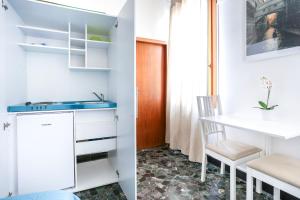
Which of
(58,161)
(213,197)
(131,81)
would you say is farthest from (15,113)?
(213,197)

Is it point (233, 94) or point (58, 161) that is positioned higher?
point (233, 94)

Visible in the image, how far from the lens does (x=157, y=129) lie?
3.20 metres

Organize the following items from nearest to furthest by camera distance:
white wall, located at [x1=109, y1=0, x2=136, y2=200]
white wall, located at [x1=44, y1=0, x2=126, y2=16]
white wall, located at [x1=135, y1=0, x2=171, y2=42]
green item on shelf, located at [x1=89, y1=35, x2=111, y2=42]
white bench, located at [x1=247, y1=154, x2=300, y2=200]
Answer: white bench, located at [x1=247, y1=154, x2=300, y2=200] < white wall, located at [x1=109, y1=0, x2=136, y2=200] < green item on shelf, located at [x1=89, y1=35, x2=111, y2=42] < white wall, located at [x1=44, y1=0, x2=126, y2=16] < white wall, located at [x1=135, y1=0, x2=171, y2=42]

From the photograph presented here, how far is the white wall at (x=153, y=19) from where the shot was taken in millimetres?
2904

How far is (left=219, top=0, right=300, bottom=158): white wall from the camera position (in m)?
1.58

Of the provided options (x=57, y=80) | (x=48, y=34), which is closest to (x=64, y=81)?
(x=57, y=80)

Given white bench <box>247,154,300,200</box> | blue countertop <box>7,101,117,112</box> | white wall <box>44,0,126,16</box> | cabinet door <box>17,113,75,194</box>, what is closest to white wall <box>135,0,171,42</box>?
white wall <box>44,0,126,16</box>

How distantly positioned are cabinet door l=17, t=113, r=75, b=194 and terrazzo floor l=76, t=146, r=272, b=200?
32cm

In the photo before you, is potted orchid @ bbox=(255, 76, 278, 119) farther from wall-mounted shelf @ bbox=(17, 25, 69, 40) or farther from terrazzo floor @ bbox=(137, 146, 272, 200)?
wall-mounted shelf @ bbox=(17, 25, 69, 40)

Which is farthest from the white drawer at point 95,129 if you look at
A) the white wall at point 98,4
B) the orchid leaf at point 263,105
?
the white wall at point 98,4

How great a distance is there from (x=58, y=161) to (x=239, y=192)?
191cm

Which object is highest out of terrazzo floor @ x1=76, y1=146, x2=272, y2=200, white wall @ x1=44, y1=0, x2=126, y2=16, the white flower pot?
white wall @ x1=44, y1=0, x2=126, y2=16

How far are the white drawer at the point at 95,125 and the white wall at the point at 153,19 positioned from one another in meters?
1.62

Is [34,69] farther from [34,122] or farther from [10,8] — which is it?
[34,122]
